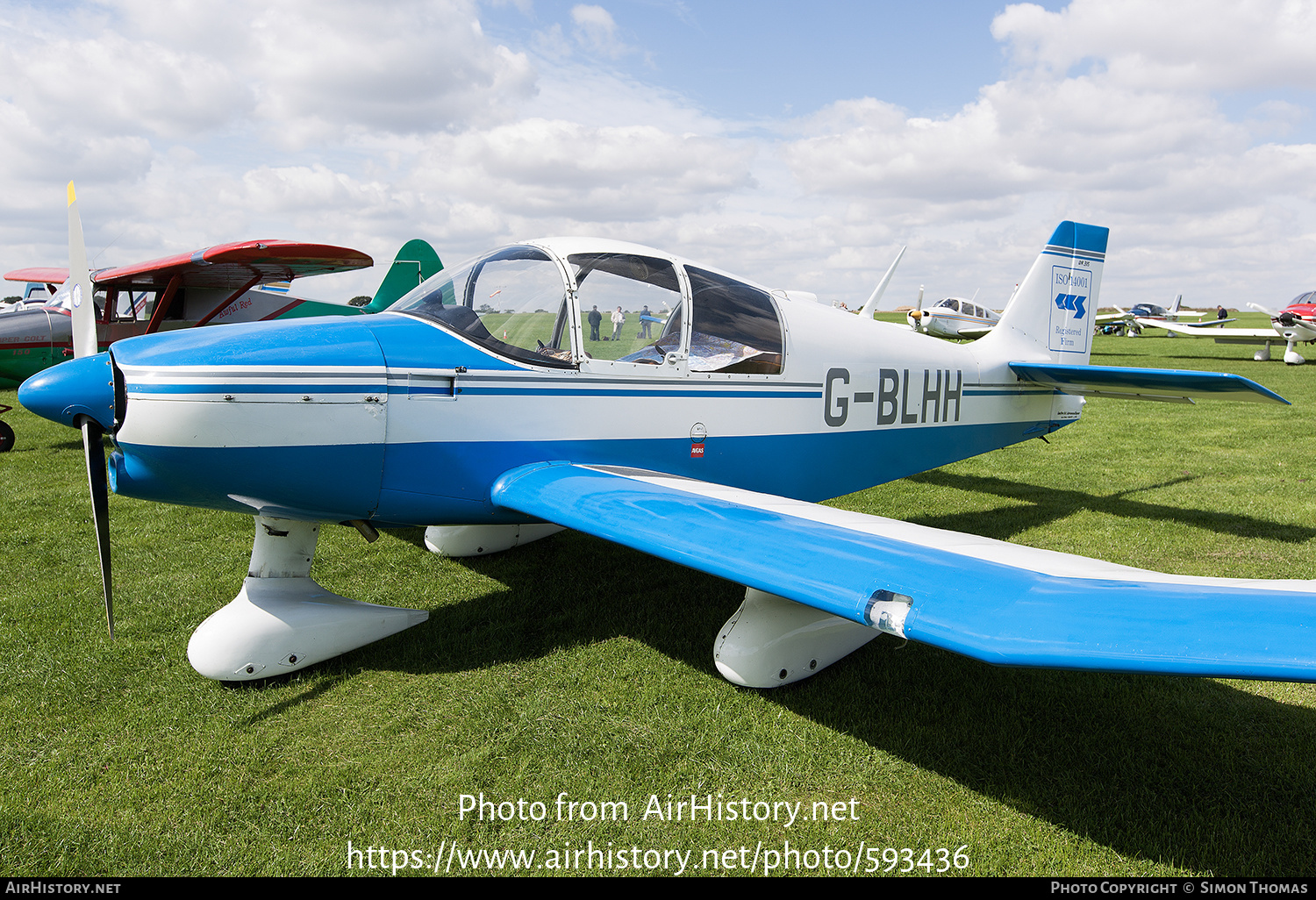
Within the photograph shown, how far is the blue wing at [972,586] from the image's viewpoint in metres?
1.92

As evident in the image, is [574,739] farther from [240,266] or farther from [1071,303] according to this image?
[240,266]

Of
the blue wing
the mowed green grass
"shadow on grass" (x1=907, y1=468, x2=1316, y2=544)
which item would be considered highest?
the blue wing

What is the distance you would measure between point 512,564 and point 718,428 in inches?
76.7

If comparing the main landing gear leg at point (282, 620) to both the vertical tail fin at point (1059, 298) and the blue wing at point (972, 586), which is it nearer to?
the blue wing at point (972, 586)

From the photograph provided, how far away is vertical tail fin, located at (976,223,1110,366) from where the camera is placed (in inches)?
257

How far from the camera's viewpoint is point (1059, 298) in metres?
6.73

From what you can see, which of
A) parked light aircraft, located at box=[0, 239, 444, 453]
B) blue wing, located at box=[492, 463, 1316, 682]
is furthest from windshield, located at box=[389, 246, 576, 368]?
parked light aircraft, located at box=[0, 239, 444, 453]

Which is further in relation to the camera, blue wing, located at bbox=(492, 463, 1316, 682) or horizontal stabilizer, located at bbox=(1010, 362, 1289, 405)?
horizontal stabilizer, located at bbox=(1010, 362, 1289, 405)

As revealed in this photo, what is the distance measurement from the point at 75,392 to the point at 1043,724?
439cm

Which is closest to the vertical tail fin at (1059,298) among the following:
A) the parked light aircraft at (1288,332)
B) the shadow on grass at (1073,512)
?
the shadow on grass at (1073,512)

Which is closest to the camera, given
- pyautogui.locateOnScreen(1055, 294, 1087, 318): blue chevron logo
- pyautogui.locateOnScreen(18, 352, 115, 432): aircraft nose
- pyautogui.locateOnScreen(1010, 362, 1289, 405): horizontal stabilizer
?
Answer: pyautogui.locateOnScreen(18, 352, 115, 432): aircraft nose

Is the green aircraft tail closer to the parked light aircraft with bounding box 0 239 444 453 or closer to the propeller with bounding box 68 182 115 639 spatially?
the parked light aircraft with bounding box 0 239 444 453

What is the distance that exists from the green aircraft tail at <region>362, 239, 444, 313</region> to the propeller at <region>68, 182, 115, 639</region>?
810 cm

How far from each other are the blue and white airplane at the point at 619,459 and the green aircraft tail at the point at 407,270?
331 inches
